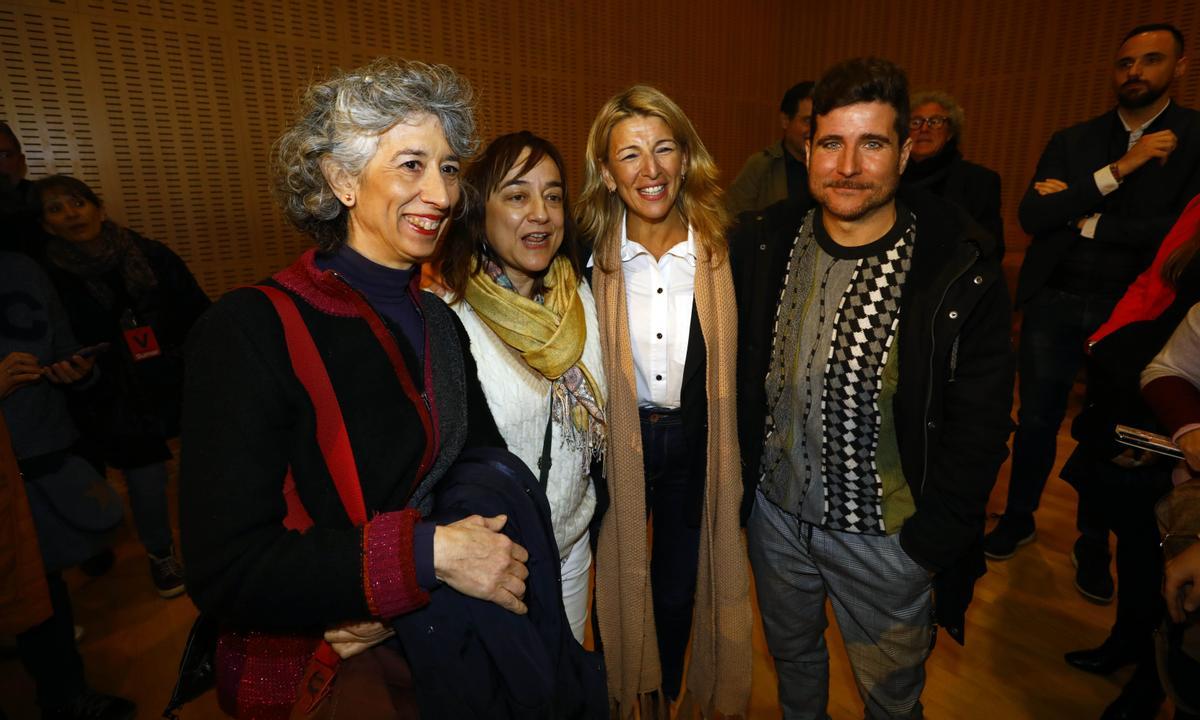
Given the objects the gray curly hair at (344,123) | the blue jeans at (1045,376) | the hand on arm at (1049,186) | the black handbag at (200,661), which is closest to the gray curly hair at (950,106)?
the hand on arm at (1049,186)

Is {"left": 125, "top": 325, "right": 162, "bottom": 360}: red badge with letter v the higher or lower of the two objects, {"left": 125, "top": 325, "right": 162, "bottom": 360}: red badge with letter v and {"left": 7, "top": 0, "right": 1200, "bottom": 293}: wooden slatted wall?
the lower

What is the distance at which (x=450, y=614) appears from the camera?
3.37 ft

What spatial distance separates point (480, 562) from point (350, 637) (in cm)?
29

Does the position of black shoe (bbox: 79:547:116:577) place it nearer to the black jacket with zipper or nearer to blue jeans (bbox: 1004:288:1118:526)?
the black jacket with zipper

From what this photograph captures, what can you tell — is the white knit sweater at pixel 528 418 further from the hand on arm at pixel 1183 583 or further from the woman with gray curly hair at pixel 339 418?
the hand on arm at pixel 1183 583

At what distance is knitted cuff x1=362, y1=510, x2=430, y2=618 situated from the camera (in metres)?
0.96

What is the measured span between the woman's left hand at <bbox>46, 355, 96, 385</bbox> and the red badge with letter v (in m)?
0.61

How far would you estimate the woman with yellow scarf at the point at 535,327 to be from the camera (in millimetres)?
1688

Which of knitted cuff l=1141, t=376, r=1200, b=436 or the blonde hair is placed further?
the blonde hair

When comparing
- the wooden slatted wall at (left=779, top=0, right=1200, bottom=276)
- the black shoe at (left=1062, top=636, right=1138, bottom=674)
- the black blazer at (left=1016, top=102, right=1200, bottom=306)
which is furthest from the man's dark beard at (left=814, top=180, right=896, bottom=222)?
the wooden slatted wall at (left=779, top=0, right=1200, bottom=276)

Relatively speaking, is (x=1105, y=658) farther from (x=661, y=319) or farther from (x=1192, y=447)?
(x=661, y=319)

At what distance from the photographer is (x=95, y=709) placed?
2180 mm

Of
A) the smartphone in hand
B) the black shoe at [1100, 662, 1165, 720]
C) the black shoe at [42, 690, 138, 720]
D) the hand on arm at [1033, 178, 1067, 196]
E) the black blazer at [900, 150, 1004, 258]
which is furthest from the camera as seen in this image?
the black blazer at [900, 150, 1004, 258]

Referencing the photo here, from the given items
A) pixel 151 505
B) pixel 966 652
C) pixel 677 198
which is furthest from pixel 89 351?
pixel 966 652
